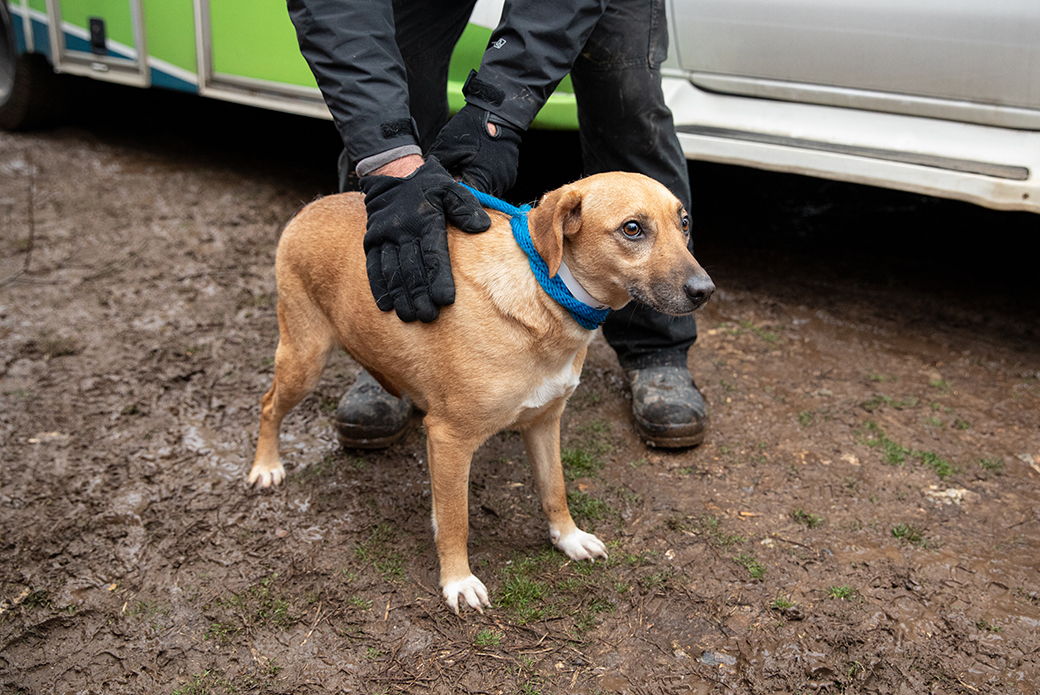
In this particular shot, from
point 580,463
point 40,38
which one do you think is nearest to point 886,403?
point 580,463

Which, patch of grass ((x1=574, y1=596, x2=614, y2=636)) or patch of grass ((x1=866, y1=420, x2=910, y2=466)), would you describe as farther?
patch of grass ((x1=866, y1=420, x2=910, y2=466))

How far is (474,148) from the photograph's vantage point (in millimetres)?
2275

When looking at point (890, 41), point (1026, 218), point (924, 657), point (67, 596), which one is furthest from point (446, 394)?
point (1026, 218)

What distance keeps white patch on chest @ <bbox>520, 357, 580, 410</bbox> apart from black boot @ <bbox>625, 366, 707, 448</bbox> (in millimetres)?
774

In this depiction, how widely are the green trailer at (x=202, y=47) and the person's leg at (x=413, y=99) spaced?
0.96m

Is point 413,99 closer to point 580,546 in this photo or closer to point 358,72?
point 358,72

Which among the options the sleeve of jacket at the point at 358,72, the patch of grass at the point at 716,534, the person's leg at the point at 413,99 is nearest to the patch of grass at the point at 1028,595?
the patch of grass at the point at 716,534

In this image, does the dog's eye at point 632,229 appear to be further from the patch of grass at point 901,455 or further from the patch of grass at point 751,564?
the patch of grass at point 901,455

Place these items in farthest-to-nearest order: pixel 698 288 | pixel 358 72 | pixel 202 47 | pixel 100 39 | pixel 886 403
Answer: pixel 100 39 → pixel 202 47 → pixel 886 403 → pixel 358 72 → pixel 698 288

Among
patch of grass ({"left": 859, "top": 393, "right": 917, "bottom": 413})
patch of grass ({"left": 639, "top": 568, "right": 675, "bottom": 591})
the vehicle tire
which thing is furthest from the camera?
the vehicle tire

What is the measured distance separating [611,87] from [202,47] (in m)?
2.83

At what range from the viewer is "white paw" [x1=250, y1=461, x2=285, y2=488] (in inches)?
106

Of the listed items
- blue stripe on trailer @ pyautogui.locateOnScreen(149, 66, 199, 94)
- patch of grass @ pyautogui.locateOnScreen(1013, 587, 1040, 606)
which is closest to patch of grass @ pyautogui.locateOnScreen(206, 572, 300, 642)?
patch of grass @ pyautogui.locateOnScreen(1013, 587, 1040, 606)

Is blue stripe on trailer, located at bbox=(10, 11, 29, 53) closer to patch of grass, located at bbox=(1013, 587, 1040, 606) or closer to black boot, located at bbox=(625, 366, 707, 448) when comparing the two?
black boot, located at bbox=(625, 366, 707, 448)
